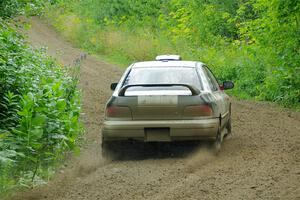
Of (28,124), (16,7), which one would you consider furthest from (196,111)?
(16,7)

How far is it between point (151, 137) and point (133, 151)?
Answer: 857 millimetres

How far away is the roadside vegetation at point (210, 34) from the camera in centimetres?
1717

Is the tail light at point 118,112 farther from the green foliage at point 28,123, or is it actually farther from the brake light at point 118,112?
A: the green foliage at point 28,123

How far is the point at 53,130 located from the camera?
8914 millimetres

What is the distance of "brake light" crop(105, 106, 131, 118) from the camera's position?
377 inches

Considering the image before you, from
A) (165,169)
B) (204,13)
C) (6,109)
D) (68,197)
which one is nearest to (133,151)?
(165,169)

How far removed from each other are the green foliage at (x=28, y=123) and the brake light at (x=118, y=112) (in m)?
0.62

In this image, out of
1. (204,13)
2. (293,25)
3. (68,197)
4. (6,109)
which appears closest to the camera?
(68,197)

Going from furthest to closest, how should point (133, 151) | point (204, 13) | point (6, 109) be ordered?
point (204, 13) < point (133, 151) < point (6, 109)

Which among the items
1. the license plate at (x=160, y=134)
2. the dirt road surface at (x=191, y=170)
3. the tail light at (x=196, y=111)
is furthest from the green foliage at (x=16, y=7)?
the tail light at (x=196, y=111)

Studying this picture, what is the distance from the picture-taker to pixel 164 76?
403 inches

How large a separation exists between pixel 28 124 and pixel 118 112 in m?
1.71

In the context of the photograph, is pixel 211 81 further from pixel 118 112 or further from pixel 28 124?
pixel 28 124

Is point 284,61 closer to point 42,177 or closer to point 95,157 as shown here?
point 95,157
